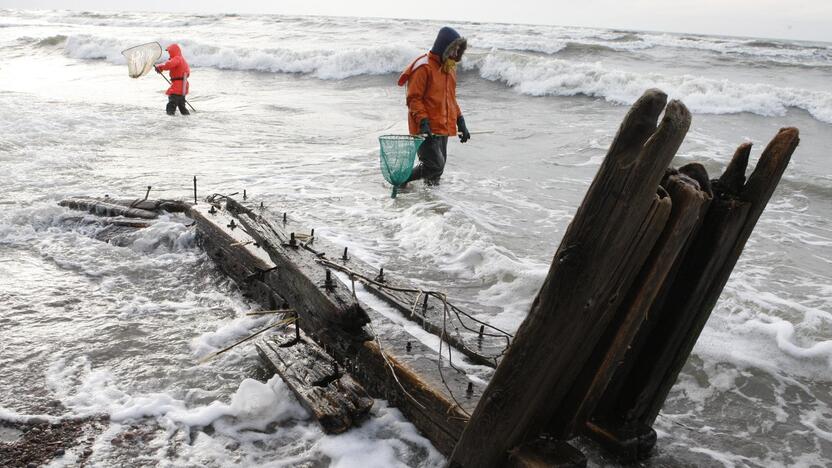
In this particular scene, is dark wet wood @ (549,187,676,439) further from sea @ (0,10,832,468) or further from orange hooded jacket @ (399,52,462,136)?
orange hooded jacket @ (399,52,462,136)

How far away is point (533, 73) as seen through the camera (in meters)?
21.6

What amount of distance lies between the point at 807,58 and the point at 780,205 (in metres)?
25.0

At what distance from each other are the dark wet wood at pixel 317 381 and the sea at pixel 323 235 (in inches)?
4.0

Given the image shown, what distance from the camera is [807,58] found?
28.2m

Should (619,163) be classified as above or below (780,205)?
above

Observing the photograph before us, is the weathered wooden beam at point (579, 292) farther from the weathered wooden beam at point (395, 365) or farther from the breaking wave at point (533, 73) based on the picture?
the breaking wave at point (533, 73)

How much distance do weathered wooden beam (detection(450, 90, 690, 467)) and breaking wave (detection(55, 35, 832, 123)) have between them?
1712cm

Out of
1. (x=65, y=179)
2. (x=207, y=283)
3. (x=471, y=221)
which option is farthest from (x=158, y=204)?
(x=471, y=221)

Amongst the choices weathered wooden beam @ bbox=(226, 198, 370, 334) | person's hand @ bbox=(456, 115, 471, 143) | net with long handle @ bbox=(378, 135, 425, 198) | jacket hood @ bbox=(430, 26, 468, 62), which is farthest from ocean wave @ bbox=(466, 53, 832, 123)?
weathered wooden beam @ bbox=(226, 198, 370, 334)

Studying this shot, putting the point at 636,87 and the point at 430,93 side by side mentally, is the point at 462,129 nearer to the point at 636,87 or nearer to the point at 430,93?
the point at 430,93

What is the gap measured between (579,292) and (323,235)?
4.66 meters

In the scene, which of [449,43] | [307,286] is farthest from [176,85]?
[307,286]

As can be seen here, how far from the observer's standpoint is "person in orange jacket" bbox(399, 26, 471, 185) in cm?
776

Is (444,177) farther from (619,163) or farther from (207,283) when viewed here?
(619,163)
